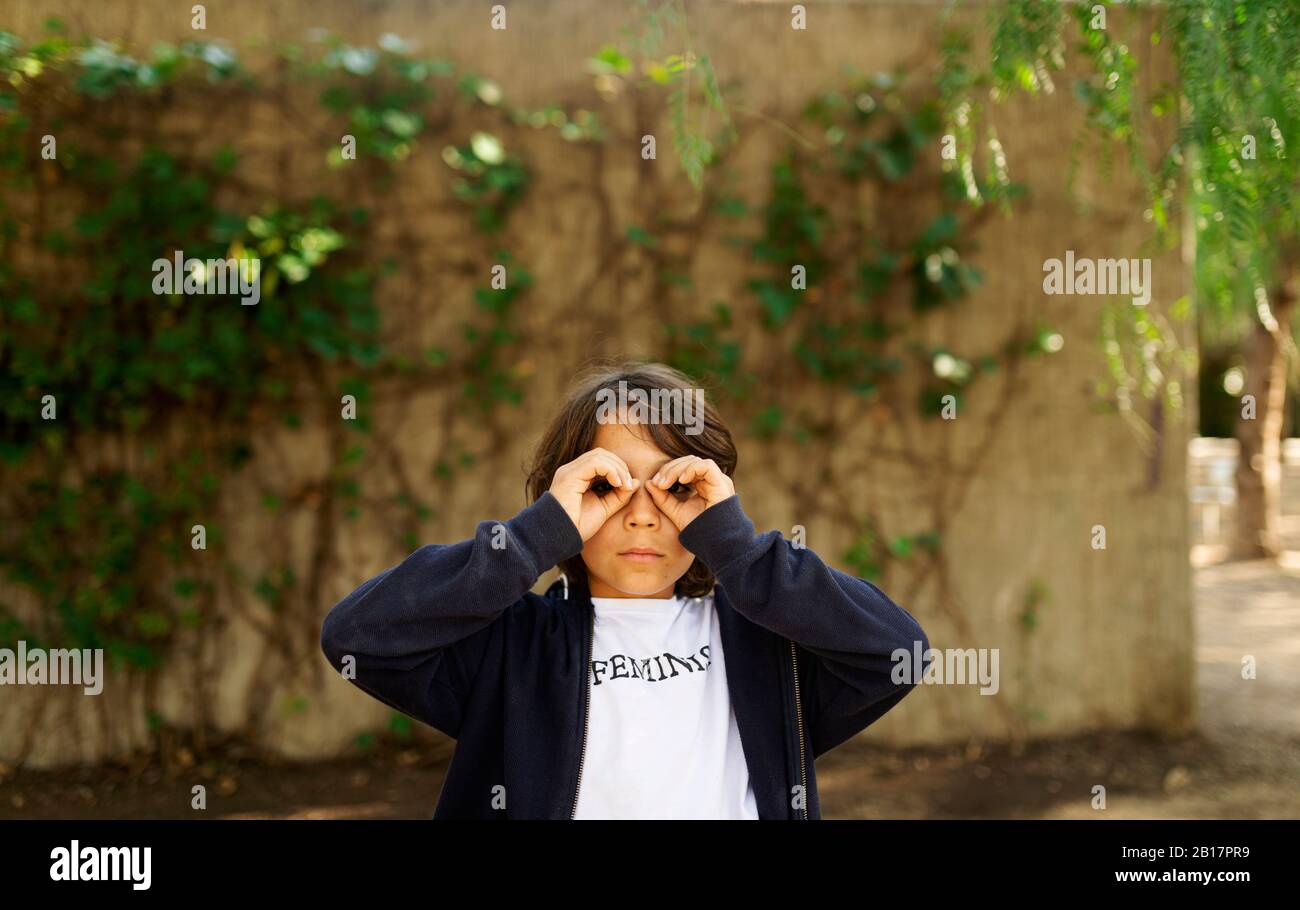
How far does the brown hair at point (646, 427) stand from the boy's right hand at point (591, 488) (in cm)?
11

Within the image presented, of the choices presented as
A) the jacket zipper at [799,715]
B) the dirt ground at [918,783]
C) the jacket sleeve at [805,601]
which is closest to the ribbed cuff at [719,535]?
the jacket sleeve at [805,601]

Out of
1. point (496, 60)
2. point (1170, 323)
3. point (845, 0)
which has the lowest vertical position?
point (1170, 323)

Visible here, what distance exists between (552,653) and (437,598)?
0.22m

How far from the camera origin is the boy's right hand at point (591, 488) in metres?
1.39

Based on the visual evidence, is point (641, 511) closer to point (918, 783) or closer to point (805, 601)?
point (805, 601)

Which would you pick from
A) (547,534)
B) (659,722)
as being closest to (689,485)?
(547,534)

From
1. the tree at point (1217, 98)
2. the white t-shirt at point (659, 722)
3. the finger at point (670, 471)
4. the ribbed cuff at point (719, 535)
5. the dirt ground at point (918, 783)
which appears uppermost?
the tree at point (1217, 98)

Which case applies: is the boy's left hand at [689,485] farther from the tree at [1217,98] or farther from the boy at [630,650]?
the tree at [1217,98]

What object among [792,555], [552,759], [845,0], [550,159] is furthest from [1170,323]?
[552,759]

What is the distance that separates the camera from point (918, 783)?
3.87 metres

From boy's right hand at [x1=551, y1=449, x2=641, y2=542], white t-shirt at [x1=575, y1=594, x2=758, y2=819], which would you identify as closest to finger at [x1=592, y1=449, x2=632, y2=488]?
boy's right hand at [x1=551, y1=449, x2=641, y2=542]

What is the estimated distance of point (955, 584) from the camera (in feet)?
13.4

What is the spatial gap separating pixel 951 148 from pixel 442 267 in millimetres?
1970
